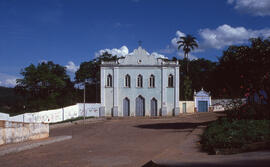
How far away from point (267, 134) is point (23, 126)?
8883mm

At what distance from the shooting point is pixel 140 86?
33.0 m

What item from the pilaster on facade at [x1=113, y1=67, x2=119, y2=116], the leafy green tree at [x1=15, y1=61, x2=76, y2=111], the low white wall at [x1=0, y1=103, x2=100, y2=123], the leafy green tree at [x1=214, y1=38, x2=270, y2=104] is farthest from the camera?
the leafy green tree at [x1=15, y1=61, x2=76, y2=111]

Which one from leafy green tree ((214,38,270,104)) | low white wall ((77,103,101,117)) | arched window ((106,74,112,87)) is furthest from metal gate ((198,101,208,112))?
leafy green tree ((214,38,270,104))

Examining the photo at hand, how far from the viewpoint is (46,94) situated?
36906 mm

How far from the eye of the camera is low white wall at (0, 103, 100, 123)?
73.1 feet

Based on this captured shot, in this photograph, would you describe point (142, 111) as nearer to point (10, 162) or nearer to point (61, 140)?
point (61, 140)

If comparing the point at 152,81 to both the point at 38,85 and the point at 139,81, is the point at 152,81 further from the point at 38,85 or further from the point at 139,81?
the point at 38,85

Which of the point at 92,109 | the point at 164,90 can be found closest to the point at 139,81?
the point at 164,90

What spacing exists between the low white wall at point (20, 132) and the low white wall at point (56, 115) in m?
9.22

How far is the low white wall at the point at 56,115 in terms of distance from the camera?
877 inches

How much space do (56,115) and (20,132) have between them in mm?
17048

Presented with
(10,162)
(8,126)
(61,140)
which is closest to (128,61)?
(61,140)

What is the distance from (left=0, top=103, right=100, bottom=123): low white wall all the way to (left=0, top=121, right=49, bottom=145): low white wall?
922 centimetres

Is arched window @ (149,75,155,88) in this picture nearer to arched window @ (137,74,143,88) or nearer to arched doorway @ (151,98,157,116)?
arched window @ (137,74,143,88)
